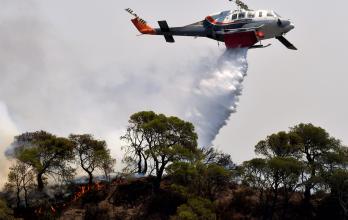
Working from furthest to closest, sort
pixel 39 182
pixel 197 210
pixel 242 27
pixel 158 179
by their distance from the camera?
pixel 39 182, pixel 158 179, pixel 242 27, pixel 197 210

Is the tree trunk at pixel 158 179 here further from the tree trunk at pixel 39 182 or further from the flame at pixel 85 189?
the tree trunk at pixel 39 182

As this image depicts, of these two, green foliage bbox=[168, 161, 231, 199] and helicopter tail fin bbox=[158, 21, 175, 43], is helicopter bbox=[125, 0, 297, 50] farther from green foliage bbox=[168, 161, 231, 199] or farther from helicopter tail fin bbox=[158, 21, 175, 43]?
green foliage bbox=[168, 161, 231, 199]

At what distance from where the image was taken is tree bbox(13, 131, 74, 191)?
285ft

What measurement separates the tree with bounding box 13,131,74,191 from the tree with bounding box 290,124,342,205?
29.2 metres

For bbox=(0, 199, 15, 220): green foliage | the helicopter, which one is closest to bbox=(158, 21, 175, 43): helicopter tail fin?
the helicopter

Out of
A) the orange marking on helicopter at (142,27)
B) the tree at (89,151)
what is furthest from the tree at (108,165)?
the orange marking on helicopter at (142,27)

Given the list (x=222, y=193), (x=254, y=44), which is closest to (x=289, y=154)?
(x=222, y=193)

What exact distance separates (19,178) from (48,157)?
4886 millimetres

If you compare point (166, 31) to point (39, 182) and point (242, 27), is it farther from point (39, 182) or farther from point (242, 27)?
point (39, 182)

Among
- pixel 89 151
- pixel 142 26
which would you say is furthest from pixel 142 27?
pixel 89 151

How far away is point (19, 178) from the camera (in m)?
85.2

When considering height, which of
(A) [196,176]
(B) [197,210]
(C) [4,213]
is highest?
(A) [196,176]

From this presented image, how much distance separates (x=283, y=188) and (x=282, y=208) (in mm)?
3281

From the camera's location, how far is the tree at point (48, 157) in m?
Result: 86.8
